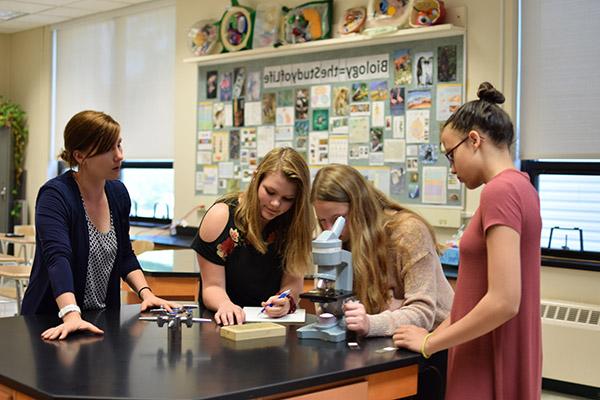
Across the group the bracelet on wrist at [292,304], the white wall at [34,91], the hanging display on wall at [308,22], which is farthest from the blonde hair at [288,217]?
the white wall at [34,91]

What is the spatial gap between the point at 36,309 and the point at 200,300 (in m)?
0.53

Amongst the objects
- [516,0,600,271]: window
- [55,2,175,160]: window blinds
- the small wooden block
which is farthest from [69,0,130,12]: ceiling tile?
the small wooden block

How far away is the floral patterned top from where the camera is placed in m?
2.57

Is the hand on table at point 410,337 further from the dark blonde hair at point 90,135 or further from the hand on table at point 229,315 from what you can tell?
the dark blonde hair at point 90,135

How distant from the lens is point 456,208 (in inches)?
191

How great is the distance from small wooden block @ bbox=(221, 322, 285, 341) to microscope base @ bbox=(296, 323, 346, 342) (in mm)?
61

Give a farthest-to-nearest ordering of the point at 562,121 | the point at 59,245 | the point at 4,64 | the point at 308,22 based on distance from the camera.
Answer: the point at 4,64 < the point at 308,22 < the point at 562,121 < the point at 59,245

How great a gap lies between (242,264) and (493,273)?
1036 millimetres

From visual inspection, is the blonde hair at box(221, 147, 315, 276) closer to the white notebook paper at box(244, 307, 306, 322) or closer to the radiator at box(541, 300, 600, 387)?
the white notebook paper at box(244, 307, 306, 322)

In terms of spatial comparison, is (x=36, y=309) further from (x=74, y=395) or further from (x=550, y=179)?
(x=550, y=179)

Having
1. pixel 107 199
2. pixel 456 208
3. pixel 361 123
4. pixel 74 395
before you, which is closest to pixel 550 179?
pixel 456 208

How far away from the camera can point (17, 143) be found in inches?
361

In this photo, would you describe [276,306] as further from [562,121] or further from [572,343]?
[562,121]

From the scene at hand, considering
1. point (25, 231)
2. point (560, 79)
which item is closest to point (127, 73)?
point (25, 231)
